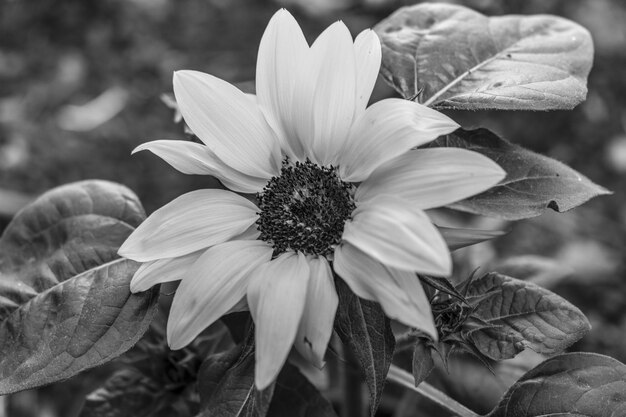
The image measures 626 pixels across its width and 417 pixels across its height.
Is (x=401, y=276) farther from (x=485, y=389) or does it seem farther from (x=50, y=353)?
(x=485, y=389)

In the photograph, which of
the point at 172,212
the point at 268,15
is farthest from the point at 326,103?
the point at 268,15

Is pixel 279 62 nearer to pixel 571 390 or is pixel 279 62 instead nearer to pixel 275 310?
pixel 275 310

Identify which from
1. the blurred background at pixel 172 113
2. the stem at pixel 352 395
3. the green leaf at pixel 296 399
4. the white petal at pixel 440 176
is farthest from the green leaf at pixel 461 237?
the blurred background at pixel 172 113

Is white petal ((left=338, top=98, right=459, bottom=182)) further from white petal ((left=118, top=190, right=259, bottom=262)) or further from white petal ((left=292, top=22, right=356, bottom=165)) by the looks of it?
white petal ((left=118, top=190, right=259, bottom=262))

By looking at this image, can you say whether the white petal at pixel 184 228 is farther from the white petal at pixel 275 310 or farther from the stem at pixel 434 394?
the stem at pixel 434 394

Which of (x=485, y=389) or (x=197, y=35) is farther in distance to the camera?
(x=197, y=35)

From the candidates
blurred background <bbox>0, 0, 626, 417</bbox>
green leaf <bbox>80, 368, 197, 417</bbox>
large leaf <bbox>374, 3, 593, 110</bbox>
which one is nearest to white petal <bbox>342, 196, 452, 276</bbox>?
large leaf <bbox>374, 3, 593, 110</bbox>
